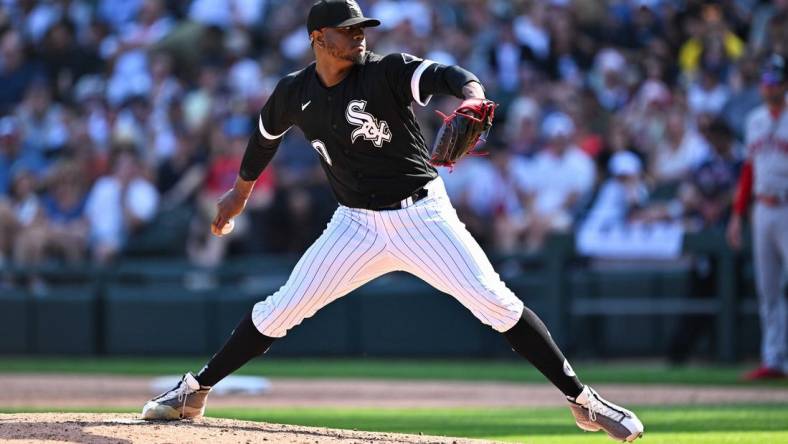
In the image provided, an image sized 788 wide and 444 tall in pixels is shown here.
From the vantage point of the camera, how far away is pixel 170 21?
18938 millimetres

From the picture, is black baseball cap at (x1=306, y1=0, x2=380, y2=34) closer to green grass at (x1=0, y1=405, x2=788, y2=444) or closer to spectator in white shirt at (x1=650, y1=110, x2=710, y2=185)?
green grass at (x1=0, y1=405, x2=788, y2=444)

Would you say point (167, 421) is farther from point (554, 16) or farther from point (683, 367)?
point (554, 16)

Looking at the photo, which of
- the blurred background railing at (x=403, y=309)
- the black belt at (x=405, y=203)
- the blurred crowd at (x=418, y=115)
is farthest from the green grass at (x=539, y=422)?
the blurred crowd at (x=418, y=115)

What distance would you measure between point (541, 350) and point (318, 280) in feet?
3.48

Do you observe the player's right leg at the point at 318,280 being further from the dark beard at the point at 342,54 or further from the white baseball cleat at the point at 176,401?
the dark beard at the point at 342,54

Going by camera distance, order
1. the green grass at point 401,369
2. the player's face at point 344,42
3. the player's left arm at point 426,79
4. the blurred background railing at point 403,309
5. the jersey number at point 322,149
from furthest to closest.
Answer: the blurred background railing at point 403,309 < the green grass at point 401,369 < the jersey number at point 322,149 < the player's face at point 344,42 < the player's left arm at point 426,79

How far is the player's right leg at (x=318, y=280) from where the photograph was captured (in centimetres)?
595

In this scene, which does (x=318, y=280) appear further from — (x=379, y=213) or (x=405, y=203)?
(x=405, y=203)

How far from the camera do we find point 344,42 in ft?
19.3

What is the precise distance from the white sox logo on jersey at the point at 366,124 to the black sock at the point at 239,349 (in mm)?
1028

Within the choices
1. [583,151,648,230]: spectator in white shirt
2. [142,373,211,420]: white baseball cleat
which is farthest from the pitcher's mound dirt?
[583,151,648,230]: spectator in white shirt

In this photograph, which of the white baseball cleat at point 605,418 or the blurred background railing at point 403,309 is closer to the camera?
the white baseball cleat at point 605,418

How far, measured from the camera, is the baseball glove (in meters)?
5.29

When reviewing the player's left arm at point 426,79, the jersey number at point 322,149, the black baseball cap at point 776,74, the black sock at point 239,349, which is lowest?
the black sock at point 239,349
